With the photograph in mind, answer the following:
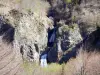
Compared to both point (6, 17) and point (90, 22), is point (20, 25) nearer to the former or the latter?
point (6, 17)

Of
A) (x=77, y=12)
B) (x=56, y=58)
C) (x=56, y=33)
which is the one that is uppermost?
(x=77, y=12)

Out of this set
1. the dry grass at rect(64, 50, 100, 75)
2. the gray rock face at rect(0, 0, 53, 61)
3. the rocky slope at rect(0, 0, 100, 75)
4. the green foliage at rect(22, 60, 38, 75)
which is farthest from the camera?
the rocky slope at rect(0, 0, 100, 75)

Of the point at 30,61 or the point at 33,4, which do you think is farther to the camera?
the point at 33,4

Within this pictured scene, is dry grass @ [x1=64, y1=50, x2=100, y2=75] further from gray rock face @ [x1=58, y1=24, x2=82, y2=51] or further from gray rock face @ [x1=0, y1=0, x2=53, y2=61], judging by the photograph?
gray rock face @ [x1=58, y1=24, x2=82, y2=51]

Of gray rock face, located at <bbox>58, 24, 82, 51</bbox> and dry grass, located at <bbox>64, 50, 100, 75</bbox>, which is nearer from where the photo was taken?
dry grass, located at <bbox>64, 50, 100, 75</bbox>

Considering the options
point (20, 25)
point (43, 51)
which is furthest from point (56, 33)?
point (20, 25)

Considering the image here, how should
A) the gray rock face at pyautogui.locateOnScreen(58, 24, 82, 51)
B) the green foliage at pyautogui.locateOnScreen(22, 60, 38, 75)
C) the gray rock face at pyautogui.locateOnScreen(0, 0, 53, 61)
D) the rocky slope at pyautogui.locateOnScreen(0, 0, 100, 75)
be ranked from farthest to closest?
1. the gray rock face at pyautogui.locateOnScreen(58, 24, 82, 51)
2. the rocky slope at pyautogui.locateOnScreen(0, 0, 100, 75)
3. the gray rock face at pyautogui.locateOnScreen(0, 0, 53, 61)
4. the green foliage at pyautogui.locateOnScreen(22, 60, 38, 75)

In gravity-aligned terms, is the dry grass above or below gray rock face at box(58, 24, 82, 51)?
below

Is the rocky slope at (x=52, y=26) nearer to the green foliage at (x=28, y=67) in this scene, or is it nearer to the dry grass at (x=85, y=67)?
the green foliage at (x=28, y=67)

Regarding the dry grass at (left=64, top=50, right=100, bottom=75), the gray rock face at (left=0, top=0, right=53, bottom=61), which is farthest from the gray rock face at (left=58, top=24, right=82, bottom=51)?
the dry grass at (left=64, top=50, right=100, bottom=75)

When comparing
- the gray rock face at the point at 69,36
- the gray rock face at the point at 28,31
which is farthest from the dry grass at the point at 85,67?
the gray rock face at the point at 69,36

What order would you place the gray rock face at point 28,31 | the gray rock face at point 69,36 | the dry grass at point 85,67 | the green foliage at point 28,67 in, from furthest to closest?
→ the gray rock face at point 69,36, the gray rock face at point 28,31, the green foliage at point 28,67, the dry grass at point 85,67
